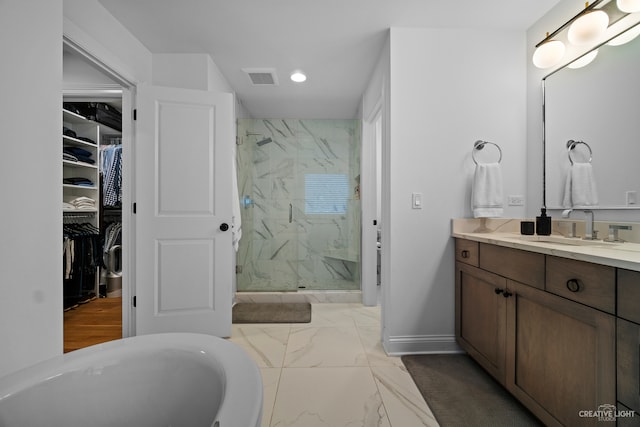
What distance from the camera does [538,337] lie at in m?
1.39

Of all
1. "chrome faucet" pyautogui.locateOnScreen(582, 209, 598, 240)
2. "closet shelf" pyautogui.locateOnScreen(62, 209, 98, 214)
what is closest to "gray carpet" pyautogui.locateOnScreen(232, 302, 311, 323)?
"closet shelf" pyautogui.locateOnScreen(62, 209, 98, 214)

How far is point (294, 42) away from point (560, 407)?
274 centimetres

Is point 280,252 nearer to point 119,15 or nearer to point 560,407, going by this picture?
point 119,15

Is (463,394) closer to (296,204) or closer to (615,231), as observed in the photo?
(615,231)

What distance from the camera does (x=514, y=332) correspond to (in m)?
1.55

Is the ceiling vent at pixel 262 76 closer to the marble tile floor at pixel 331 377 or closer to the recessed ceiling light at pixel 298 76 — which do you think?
the recessed ceiling light at pixel 298 76

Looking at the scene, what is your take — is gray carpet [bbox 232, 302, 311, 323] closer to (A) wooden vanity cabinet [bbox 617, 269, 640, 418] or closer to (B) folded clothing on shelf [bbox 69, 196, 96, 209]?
(B) folded clothing on shelf [bbox 69, 196, 96, 209]

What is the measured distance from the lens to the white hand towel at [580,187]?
69.2 inches

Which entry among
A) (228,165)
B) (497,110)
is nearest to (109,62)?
(228,165)

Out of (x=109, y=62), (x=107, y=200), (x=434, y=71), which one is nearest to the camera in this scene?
(x=109, y=62)

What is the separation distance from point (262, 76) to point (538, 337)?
2913 millimetres

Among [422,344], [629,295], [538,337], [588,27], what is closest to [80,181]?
[422,344]

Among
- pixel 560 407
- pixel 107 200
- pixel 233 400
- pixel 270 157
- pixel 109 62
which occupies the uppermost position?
pixel 109 62

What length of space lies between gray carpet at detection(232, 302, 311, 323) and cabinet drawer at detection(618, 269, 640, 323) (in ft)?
7.59
